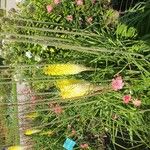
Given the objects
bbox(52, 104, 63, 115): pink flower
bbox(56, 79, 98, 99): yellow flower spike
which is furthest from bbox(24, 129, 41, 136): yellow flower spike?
bbox(56, 79, 98, 99): yellow flower spike

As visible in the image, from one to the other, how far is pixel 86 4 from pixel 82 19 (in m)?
0.14

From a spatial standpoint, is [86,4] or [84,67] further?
[86,4]

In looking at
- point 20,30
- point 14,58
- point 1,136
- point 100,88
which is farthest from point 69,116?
point 1,136

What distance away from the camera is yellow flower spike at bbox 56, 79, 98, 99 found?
118 inches

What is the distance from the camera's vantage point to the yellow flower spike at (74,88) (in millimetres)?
3010

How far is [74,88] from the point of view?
3.02 metres

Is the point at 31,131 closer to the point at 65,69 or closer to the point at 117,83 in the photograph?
the point at 65,69

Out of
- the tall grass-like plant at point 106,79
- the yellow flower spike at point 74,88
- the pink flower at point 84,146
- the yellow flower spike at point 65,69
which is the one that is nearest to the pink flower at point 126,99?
the tall grass-like plant at point 106,79

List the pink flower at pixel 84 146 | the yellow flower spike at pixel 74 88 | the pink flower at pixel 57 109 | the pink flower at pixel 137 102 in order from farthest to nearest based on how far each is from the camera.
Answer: the pink flower at pixel 84 146
the pink flower at pixel 57 109
the pink flower at pixel 137 102
the yellow flower spike at pixel 74 88

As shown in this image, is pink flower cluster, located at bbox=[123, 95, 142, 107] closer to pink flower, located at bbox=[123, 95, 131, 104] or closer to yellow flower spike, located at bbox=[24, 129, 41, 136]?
pink flower, located at bbox=[123, 95, 131, 104]

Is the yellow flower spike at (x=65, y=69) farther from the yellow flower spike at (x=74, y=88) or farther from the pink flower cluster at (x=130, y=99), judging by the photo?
the pink flower cluster at (x=130, y=99)

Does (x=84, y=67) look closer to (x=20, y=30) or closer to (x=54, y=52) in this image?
(x=54, y=52)

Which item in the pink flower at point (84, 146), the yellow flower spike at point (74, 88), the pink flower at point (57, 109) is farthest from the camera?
the pink flower at point (84, 146)

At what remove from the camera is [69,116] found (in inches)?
142
